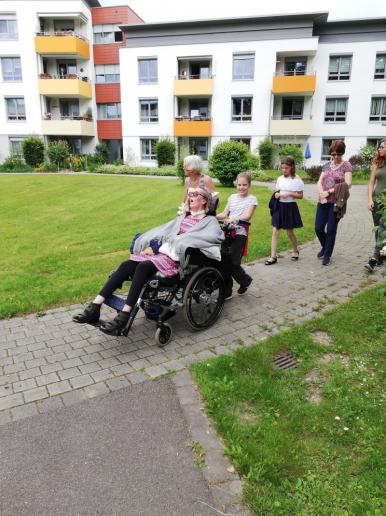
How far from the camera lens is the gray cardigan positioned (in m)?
3.99

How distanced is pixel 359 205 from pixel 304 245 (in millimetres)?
7072

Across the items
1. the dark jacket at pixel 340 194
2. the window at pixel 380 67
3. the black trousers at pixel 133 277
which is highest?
the window at pixel 380 67

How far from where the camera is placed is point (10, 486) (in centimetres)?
231

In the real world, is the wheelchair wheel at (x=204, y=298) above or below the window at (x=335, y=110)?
below

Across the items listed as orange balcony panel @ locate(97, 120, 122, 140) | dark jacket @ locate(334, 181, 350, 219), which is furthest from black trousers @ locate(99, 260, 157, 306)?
orange balcony panel @ locate(97, 120, 122, 140)

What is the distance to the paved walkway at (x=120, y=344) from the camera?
3232mm

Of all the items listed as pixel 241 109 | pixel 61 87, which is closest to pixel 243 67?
pixel 241 109

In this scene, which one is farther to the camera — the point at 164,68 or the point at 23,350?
the point at 164,68

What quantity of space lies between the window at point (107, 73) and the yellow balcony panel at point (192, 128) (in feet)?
25.6

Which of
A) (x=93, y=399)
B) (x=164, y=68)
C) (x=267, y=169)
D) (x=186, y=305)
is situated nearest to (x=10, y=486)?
(x=93, y=399)

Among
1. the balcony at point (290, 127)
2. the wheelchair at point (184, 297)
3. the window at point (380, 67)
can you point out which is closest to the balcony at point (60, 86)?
the balcony at point (290, 127)

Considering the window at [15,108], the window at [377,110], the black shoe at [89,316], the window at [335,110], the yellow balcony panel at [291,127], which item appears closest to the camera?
the black shoe at [89,316]

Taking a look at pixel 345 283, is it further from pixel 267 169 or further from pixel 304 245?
pixel 267 169

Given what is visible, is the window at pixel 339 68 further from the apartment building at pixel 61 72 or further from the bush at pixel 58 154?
the bush at pixel 58 154
